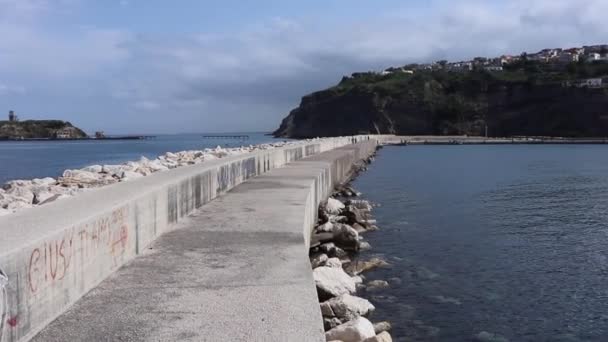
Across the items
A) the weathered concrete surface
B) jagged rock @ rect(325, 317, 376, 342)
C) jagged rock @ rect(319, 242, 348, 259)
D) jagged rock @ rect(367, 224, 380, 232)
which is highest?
the weathered concrete surface

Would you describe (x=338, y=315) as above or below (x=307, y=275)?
below

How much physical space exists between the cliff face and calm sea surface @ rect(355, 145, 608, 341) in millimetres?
99096

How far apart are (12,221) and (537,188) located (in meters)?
27.0

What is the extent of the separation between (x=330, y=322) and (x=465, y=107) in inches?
5014

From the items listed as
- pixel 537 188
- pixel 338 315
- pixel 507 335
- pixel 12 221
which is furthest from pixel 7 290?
pixel 537 188

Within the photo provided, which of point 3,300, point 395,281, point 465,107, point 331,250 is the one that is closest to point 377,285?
point 395,281

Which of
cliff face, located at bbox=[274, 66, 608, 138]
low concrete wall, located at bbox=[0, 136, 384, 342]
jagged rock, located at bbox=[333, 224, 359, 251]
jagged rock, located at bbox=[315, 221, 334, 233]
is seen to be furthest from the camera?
cliff face, located at bbox=[274, 66, 608, 138]

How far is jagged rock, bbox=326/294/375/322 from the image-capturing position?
7.73 m

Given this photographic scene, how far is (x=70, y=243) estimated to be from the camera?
5.10 metres

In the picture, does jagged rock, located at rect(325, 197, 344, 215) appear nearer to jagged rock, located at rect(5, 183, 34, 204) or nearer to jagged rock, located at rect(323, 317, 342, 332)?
jagged rock, located at rect(5, 183, 34, 204)

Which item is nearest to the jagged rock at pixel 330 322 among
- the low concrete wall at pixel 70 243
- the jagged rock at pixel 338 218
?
the low concrete wall at pixel 70 243

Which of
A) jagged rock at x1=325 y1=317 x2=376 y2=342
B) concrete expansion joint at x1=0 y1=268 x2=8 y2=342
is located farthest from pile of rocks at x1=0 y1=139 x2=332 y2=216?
concrete expansion joint at x1=0 y1=268 x2=8 y2=342

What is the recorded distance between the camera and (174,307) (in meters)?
5.11

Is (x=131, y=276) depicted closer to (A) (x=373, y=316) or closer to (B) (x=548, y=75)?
(A) (x=373, y=316)
